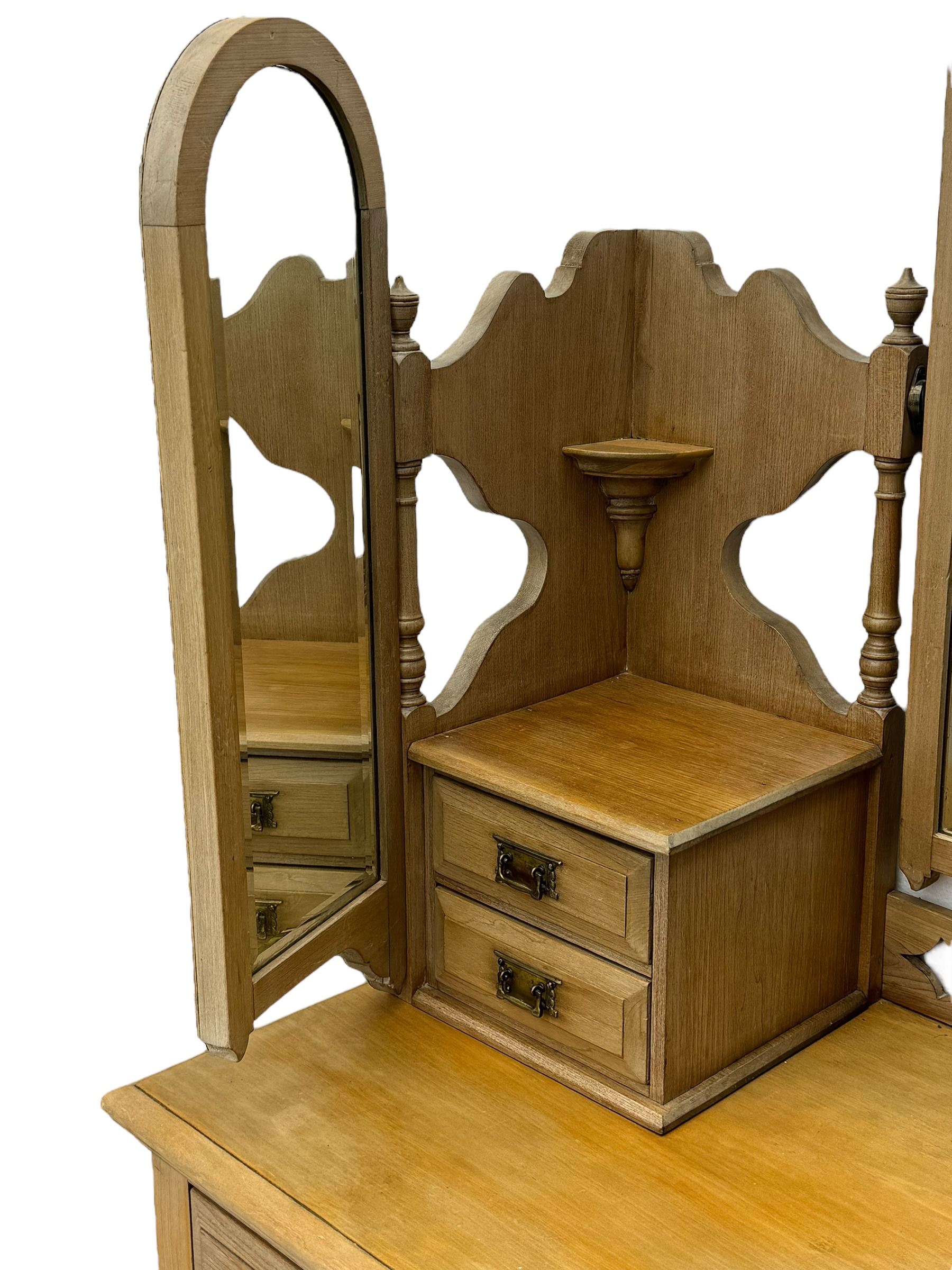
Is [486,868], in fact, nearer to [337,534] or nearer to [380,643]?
[380,643]

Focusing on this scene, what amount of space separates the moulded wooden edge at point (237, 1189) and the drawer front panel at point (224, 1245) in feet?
0.06

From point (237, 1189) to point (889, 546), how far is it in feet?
3.21

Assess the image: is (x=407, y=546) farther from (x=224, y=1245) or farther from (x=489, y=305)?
(x=224, y=1245)

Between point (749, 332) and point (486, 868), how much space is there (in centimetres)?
70

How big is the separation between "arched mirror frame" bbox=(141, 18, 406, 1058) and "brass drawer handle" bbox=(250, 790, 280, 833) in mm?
90

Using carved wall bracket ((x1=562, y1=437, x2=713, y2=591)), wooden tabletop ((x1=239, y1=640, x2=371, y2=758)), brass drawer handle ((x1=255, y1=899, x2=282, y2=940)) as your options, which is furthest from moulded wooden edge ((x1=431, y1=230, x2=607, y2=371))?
brass drawer handle ((x1=255, y1=899, x2=282, y2=940))

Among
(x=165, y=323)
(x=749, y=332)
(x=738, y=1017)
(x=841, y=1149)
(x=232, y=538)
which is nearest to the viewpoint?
(x=165, y=323)

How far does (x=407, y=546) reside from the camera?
5.59ft

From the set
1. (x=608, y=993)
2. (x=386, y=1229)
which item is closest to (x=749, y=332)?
(x=608, y=993)

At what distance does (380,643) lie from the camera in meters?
1.71

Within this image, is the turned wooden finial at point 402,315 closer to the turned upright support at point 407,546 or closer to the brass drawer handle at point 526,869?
the turned upright support at point 407,546

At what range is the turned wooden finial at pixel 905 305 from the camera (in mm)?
1603

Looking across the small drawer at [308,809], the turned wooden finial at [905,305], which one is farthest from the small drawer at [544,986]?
the turned wooden finial at [905,305]

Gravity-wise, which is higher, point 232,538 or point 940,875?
point 232,538
